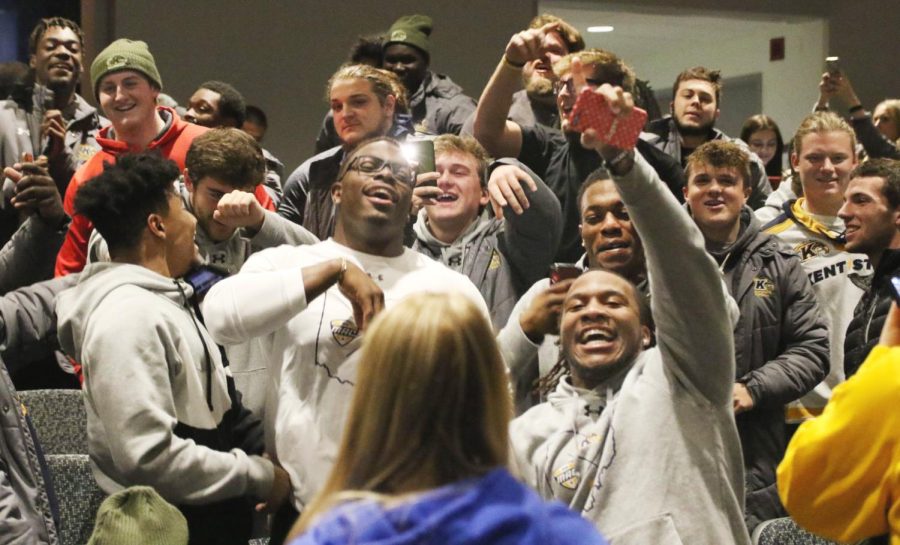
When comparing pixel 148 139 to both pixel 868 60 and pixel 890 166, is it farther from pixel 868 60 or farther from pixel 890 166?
pixel 868 60

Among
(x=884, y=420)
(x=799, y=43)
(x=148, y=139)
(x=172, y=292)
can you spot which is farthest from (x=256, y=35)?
(x=884, y=420)

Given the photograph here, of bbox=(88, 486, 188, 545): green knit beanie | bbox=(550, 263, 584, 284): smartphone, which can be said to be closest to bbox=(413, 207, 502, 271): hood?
bbox=(550, 263, 584, 284): smartphone

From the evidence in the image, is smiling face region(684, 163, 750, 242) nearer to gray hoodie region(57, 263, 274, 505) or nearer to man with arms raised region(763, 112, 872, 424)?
man with arms raised region(763, 112, 872, 424)

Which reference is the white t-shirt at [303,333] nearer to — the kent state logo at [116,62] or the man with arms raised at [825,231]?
the kent state logo at [116,62]

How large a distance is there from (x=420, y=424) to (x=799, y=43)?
845cm

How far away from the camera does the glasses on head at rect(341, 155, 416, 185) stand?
3115 mm

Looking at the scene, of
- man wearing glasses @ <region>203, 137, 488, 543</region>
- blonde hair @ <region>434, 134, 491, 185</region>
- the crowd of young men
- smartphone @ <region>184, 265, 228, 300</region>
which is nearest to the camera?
the crowd of young men

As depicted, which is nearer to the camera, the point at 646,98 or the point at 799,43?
the point at 646,98

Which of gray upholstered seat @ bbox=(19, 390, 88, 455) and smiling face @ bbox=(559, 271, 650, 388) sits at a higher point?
smiling face @ bbox=(559, 271, 650, 388)

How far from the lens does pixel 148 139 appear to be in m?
4.55

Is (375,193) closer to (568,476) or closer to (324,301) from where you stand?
(324,301)

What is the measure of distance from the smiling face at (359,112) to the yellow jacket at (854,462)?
221cm

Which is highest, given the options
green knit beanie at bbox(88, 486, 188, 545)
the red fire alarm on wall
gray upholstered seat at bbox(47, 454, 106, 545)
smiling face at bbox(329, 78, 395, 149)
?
the red fire alarm on wall

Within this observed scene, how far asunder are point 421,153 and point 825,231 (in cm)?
188
